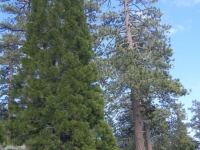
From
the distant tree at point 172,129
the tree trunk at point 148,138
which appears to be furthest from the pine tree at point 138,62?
the tree trunk at point 148,138

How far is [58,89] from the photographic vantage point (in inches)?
239

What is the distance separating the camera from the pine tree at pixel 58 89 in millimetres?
5734

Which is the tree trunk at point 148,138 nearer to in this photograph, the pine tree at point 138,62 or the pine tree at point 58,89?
the pine tree at point 138,62

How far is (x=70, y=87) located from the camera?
20.0ft

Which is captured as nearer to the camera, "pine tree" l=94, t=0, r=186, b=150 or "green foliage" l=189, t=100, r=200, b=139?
"pine tree" l=94, t=0, r=186, b=150

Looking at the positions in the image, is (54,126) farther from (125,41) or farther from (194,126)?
(194,126)

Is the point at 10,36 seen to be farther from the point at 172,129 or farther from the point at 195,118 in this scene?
the point at 195,118

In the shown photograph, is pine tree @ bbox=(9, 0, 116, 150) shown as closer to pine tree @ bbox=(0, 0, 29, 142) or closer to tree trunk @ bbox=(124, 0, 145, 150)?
pine tree @ bbox=(0, 0, 29, 142)

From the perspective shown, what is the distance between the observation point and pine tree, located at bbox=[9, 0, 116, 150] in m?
5.73

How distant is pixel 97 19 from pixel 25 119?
8156 millimetres

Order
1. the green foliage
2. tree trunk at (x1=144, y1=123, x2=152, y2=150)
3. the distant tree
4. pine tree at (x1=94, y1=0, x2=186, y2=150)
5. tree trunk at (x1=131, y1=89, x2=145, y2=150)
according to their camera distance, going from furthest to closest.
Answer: the green foliage
tree trunk at (x1=144, y1=123, x2=152, y2=150)
the distant tree
tree trunk at (x1=131, y1=89, x2=145, y2=150)
pine tree at (x1=94, y1=0, x2=186, y2=150)

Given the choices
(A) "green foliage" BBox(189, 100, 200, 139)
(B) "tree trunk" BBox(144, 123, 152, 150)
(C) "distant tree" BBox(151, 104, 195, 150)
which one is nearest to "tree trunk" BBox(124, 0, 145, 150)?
(C) "distant tree" BBox(151, 104, 195, 150)

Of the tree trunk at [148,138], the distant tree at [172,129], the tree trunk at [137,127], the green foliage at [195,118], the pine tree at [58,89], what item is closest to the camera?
the pine tree at [58,89]

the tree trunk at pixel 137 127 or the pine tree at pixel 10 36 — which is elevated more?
the pine tree at pixel 10 36
